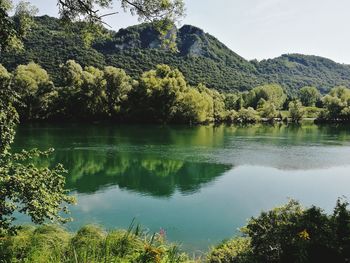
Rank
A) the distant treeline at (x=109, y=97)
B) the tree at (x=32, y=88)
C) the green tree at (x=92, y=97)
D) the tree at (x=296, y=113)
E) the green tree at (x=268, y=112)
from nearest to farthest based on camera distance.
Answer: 1. the tree at (x=32, y=88)
2. the distant treeline at (x=109, y=97)
3. the green tree at (x=92, y=97)
4. the green tree at (x=268, y=112)
5. the tree at (x=296, y=113)

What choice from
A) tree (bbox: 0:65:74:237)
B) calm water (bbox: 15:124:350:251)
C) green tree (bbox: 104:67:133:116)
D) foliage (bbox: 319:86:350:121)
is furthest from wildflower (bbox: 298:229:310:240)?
foliage (bbox: 319:86:350:121)

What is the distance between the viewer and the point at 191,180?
2711 cm

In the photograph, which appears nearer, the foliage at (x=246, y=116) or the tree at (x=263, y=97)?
the foliage at (x=246, y=116)

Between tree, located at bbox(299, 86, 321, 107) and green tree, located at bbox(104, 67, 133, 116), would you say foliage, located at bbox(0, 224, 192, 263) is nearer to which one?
green tree, located at bbox(104, 67, 133, 116)

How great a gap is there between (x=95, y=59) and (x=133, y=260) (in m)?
126

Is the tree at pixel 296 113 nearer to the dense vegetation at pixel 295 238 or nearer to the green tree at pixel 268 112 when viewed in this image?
the green tree at pixel 268 112

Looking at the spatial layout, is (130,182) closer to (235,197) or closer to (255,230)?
(235,197)

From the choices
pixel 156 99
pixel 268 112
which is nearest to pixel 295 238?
pixel 156 99

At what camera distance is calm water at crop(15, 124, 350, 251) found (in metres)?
18.2

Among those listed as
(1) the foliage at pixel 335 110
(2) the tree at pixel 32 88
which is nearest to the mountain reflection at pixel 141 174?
(2) the tree at pixel 32 88

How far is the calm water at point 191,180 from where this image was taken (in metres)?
18.2

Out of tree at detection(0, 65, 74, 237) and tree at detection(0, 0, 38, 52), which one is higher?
tree at detection(0, 0, 38, 52)

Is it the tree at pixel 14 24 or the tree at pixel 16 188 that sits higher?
the tree at pixel 14 24

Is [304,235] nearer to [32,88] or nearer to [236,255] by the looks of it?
[236,255]
